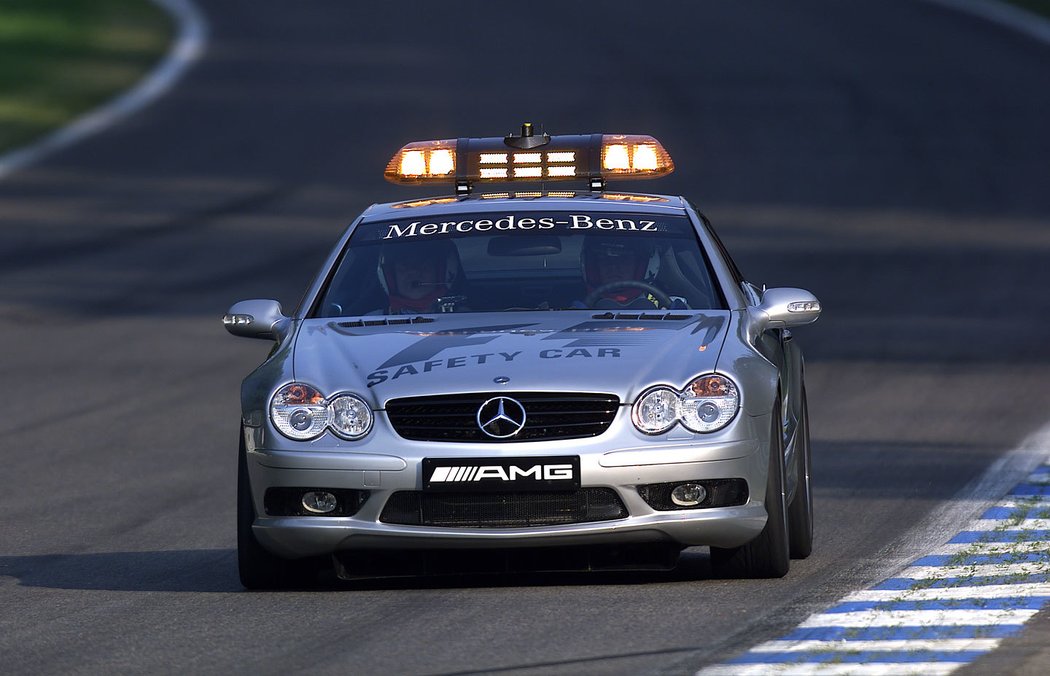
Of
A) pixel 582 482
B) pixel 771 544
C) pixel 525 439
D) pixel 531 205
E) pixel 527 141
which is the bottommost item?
pixel 771 544

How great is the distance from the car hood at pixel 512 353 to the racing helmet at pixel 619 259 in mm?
412

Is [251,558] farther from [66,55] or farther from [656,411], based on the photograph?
[66,55]

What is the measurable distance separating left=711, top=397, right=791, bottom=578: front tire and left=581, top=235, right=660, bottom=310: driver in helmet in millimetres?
1052

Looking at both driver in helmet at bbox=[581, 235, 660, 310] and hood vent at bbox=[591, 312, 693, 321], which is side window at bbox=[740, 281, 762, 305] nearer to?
driver in helmet at bbox=[581, 235, 660, 310]

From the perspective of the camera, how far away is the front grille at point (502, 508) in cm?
799

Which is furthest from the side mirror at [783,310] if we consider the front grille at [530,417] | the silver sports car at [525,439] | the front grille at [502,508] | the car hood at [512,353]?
the front grille at [502,508]

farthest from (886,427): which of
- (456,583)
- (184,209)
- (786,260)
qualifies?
(184,209)

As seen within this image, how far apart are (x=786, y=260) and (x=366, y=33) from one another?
18.7 m

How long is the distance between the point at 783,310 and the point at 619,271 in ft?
2.46

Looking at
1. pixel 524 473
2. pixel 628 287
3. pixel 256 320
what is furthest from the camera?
pixel 628 287

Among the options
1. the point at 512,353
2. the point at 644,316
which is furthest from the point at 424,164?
the point at 512,353

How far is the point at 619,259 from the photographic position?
30.9 feet

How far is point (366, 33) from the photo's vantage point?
3853 cm

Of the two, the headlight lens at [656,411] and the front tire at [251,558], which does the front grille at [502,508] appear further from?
the front tire at [251,558]
